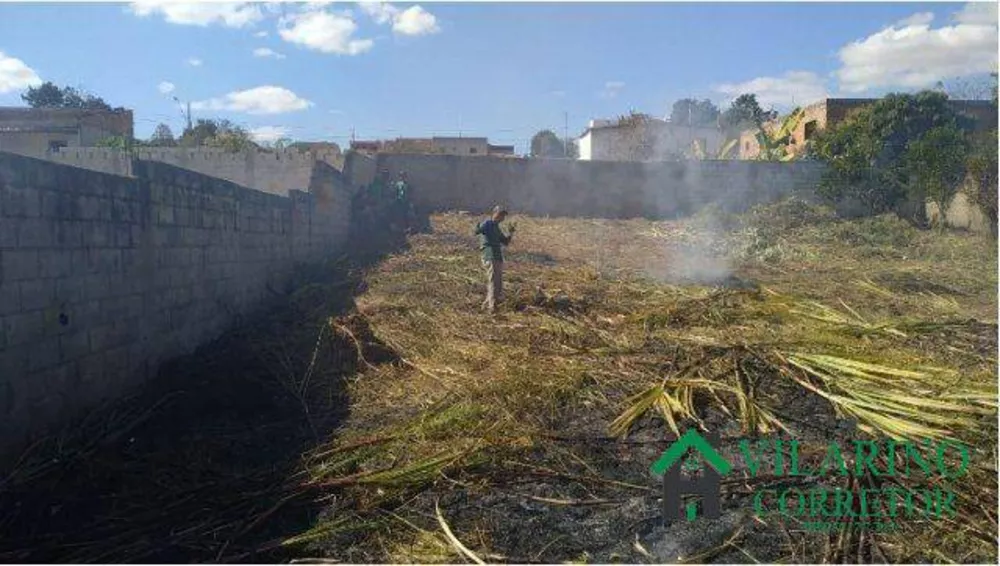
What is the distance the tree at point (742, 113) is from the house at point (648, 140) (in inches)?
51.7

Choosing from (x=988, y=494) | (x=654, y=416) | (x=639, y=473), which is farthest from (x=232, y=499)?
(x=988, y=494)

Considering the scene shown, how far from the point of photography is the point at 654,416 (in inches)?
176

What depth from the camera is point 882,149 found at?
18.2 metres

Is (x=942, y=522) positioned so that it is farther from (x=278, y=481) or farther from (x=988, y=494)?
(x=278, y=481)

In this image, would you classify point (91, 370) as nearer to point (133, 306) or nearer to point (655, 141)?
point (133, 306)

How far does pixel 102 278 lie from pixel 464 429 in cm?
293

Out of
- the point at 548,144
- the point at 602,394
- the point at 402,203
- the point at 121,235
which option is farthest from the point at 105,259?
the point at 548,144

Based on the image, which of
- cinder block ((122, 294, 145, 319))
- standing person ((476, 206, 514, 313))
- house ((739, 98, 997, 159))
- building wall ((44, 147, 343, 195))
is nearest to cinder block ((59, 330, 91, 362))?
cinder block ((122, 294, 145, 319))

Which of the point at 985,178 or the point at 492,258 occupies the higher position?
the point at 985,178

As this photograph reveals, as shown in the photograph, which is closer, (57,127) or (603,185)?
(603,185)

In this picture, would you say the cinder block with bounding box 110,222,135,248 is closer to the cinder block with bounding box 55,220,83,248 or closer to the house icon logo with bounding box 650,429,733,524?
the cinder block with bounding box 55,220,83,248

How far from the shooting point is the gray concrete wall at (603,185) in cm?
1797

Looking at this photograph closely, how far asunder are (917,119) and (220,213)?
20273mm

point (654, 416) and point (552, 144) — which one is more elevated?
point (552, 144)
